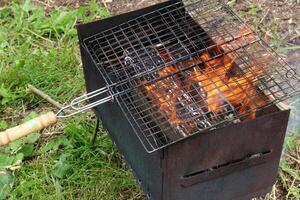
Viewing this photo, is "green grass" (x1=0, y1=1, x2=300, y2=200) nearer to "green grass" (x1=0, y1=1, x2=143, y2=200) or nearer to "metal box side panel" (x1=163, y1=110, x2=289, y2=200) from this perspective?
"green grass" (x1=0, y1=1, x2=143, y2=200)

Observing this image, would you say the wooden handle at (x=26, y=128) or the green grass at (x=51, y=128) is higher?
the wooden handle at (x=26, y=128)

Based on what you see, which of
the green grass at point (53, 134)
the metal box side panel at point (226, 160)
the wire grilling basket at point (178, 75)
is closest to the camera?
the metal box side panel at point (226, 160)

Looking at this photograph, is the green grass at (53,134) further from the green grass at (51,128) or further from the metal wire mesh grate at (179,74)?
the metal wire mesh grate at (179,74)

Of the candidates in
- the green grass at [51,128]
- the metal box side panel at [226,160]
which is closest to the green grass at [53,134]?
the green grass at [51,128]

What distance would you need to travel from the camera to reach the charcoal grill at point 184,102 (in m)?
2.12

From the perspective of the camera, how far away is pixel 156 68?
2.36m

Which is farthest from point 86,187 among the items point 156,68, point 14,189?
point 156,68

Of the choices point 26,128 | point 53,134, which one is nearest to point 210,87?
point 26,128

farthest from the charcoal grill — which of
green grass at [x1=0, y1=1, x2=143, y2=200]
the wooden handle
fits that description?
green grass at [x1=0, y1=1, x2=143, y2=200]

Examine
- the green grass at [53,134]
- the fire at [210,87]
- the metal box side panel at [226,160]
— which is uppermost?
the fire at [210,87]

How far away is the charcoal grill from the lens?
2121mm

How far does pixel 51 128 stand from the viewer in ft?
10.8

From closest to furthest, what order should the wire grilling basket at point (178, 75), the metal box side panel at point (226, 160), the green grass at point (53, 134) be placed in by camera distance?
1. the metal box side panel at point (226, 160)
2. the wire grilling basket at point (178, 75)
3. the green grass at point (53, 134)

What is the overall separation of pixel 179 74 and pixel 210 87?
166 millimetres
